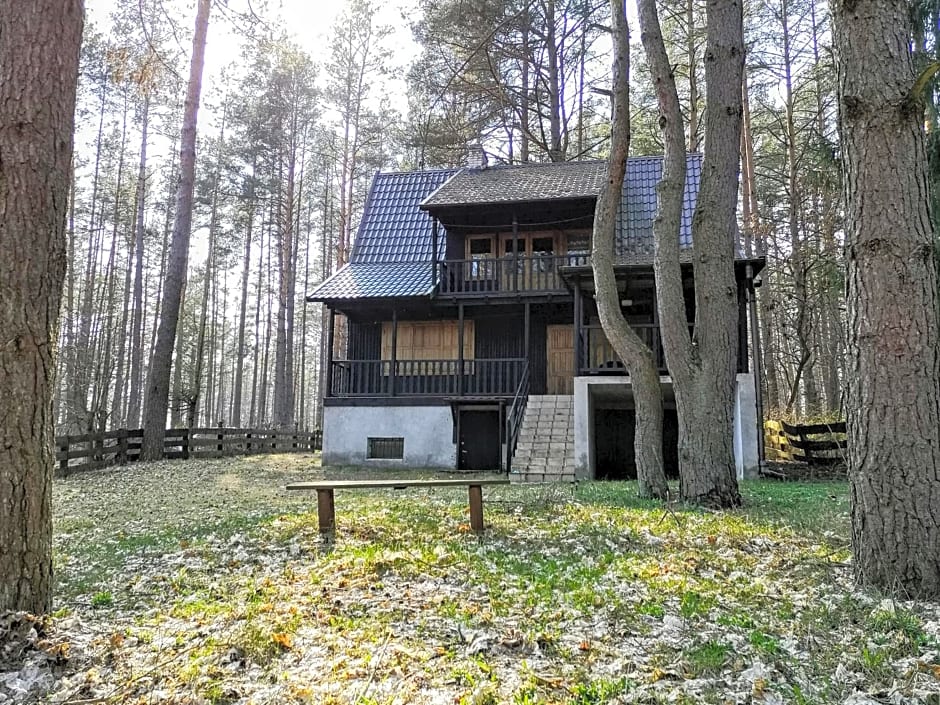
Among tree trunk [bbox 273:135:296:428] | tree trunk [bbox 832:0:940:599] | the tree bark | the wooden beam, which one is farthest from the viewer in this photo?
tree trunk [bbox 273:135:296:428]

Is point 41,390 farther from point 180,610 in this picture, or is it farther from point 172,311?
point 172,311

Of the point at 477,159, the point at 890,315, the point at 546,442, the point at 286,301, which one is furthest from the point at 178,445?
the point at 890,315

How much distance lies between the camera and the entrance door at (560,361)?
16.6 m

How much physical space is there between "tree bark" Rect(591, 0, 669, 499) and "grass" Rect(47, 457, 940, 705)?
5.05ft

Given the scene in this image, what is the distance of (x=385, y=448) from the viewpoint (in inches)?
639

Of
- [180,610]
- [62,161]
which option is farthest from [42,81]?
[180,610]

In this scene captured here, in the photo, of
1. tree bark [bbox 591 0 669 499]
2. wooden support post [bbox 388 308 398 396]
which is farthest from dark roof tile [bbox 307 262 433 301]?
tree bark [bbox 591 0 669 499]

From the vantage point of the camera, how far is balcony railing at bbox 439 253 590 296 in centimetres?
1597

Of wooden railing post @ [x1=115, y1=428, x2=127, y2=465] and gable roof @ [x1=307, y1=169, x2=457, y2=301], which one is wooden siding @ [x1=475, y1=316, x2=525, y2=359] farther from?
wooden railing post @ [x1=115, y1=428, x2=127, y2=465]

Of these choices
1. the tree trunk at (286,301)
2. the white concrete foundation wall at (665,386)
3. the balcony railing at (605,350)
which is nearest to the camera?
the white concrete foundation wall at (665,386)

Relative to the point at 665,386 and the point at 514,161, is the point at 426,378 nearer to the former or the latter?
the point at 665,386

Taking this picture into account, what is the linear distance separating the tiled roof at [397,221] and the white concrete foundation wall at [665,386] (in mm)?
7579

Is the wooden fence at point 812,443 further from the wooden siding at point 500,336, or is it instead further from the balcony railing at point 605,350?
the wooden siding at point 500,336

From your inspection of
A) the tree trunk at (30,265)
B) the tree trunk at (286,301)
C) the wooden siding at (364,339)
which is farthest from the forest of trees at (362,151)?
the tree trunk at (30,265)
